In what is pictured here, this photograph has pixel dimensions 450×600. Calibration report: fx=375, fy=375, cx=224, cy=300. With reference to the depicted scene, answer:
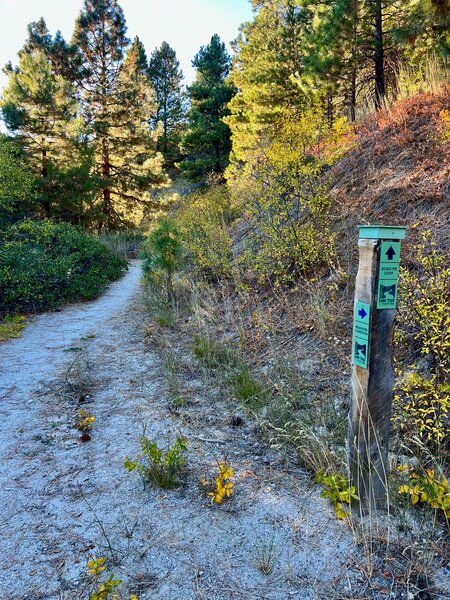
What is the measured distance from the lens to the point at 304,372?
3.35 m

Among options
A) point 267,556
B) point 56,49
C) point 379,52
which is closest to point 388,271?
point 267,556

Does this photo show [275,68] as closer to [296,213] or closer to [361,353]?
[296,213]

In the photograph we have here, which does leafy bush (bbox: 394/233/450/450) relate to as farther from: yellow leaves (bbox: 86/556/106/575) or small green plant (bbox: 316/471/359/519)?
yellow leaves (bbox: 86/556/106/575)

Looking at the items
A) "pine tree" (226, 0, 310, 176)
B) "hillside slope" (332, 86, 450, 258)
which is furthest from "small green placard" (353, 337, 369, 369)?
"pine tree" (226, 0, 310, 176)

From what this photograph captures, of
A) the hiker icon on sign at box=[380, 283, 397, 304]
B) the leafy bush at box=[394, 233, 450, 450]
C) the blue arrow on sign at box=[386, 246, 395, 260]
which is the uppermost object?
the blue arrow on sign at box=[386, 246, 395, 260]

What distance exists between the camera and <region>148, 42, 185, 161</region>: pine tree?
93.7 feet

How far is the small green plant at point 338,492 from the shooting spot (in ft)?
6.09

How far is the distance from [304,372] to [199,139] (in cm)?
1643

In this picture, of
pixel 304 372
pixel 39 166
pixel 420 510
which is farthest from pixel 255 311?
pixel 39 166

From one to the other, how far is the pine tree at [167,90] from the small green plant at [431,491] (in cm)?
2915

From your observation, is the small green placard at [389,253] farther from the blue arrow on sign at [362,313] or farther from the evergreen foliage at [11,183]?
the evergreen foliage at [11,183]

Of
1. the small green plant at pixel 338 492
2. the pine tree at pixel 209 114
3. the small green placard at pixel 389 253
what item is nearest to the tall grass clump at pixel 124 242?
the pine tree at pixel 209 114

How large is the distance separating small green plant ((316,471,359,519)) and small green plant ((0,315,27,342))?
489cm

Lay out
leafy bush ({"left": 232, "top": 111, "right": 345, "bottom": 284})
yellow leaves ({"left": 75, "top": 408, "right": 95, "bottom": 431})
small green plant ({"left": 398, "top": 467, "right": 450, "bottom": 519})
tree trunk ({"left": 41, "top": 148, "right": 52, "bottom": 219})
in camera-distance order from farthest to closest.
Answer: tree trunk ({"left": 41, "top": 148, "right": 52, "bottom": 219}), leafy bush ({"left": 232, "top": 111, "right": 345, "bottom": 284}), yellow leaves ({"left": 75, "top": 408, "right": 95, "bottom": 431}), small green plant ({"left": 398, "top": 467, "right": 450, "bottom": 519})
